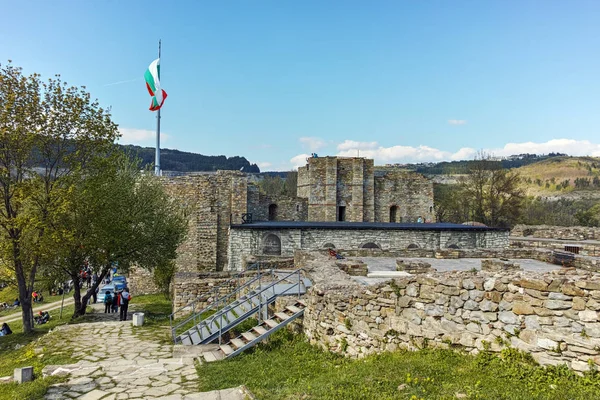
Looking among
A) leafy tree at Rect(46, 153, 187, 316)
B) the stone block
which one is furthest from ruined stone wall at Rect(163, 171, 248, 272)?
the stone block

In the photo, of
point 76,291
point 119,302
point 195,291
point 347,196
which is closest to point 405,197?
point 347,196

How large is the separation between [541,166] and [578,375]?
13606 cm

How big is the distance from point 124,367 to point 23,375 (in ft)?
5.36

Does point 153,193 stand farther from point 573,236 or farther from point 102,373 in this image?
point 573,236

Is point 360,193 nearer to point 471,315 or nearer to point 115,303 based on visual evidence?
point 115,303

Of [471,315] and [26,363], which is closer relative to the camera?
[471,315]

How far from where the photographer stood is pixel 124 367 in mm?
7801

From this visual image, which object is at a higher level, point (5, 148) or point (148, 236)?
point (5, 148)

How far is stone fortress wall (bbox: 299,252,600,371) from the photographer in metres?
4.98

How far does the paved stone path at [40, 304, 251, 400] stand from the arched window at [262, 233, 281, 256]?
35.5ft

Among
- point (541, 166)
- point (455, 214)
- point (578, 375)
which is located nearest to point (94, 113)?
point (578, 375)

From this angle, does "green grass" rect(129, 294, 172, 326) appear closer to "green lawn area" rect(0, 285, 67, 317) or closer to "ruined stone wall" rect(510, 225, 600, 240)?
"green lawn area" rect(0, 285, 67, 317)

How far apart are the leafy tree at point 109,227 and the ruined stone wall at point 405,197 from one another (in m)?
21.2

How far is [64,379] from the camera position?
7027 mm
